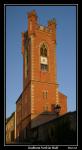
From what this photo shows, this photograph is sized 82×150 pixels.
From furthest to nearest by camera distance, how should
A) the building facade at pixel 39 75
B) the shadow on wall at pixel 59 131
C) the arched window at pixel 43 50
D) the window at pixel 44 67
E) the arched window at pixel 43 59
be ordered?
1. the arched window at pixel 43 50
2. the window at pixel 44 67
3. the arched window at pixel 43 59
4. the building facade at pixel 39 75
5. the shadow on wall at pixel 59 131

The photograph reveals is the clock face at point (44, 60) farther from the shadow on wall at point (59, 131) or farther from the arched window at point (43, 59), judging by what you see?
the shadow on wall at point (59, 131)

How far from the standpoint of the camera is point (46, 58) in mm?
46344

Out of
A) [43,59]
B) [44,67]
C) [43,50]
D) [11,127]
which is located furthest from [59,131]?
[11,127]

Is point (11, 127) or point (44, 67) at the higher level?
point (44, 67)

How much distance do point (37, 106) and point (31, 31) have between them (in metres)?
11.0

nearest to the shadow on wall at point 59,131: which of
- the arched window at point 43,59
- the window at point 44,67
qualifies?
the window at point 44,67

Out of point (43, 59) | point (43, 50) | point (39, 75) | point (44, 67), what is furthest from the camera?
point (43, 50)

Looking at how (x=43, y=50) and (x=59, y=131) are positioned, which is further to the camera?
(x=43, y=50)

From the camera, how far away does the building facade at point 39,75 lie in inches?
1732

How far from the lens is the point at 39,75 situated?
45406 mm

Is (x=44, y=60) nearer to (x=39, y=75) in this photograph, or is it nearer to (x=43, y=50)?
(x=43, y=50)

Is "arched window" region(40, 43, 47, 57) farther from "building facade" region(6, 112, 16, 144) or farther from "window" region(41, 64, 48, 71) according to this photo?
"building facade" region(6, 112, 16, 144)
